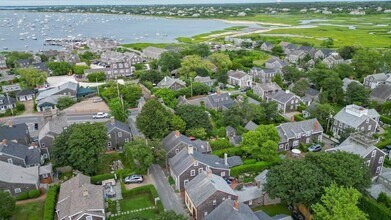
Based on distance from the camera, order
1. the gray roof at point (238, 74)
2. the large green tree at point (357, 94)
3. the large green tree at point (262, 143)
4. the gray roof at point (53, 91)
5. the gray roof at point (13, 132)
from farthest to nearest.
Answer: the gray roof at point (238, 74)
the gray roof at point (53, 91)
the large green tree at point (357, 94)
the gray roof at point (13, 132)
the large green tree at point (262, 143)

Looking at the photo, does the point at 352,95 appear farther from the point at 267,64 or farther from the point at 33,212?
the point at 33,212

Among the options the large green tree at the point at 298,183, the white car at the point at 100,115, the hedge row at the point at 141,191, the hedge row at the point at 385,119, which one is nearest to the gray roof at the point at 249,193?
the large green tree at the point at 298,183

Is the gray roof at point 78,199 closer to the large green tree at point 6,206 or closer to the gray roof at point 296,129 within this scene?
the large green tree at point 6,206

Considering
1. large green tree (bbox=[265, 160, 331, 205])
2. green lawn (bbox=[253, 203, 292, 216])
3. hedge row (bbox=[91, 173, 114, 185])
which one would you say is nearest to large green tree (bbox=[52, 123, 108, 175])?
hedge row (bbox=[91, 173, 114, 185])

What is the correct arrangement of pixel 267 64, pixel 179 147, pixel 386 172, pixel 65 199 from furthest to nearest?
pixel 267 64
pixel 179 147
pixel 386 172
pixel 65 199

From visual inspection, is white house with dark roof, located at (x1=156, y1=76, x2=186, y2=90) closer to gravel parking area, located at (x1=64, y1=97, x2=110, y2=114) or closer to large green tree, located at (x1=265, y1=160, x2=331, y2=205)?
gravel parking area, located at (x1=64, y1=97, x2=110, y2=114)

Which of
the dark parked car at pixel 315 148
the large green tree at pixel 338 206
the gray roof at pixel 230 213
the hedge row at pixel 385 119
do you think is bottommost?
the hedge row at pixel 385 119

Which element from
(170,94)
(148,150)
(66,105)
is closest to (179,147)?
(148,150)

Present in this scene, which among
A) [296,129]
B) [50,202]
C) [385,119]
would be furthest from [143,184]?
[385,119]
